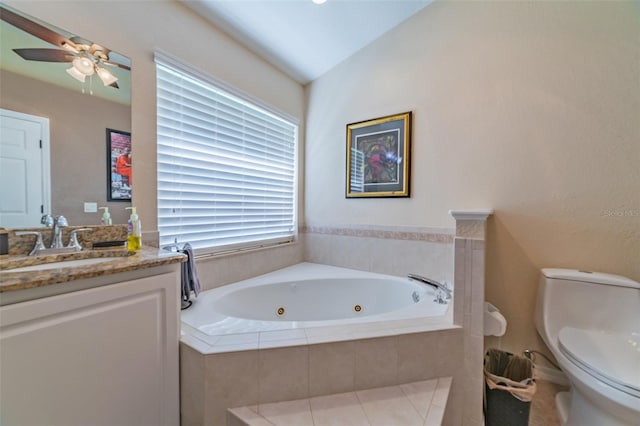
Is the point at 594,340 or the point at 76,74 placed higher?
the point at 76,74

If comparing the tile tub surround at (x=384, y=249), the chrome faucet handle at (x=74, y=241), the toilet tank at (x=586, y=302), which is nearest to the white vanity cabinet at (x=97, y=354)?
the chrome faucet handle at (x=74, y=241)

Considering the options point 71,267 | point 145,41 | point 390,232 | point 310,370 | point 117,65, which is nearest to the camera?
point 71,267

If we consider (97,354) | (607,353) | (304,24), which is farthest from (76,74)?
(607,353)

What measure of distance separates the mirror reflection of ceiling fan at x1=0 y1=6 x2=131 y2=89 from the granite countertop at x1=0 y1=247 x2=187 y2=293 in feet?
2.99

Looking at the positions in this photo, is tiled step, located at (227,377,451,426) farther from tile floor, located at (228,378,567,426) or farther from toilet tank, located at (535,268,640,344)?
toilet tank, located at (535,268,640,344)

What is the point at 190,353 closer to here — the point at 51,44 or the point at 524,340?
the point at 51,44

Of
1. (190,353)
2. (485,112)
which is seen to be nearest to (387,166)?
(485,112)

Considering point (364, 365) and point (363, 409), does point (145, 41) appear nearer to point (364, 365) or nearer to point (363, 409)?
point (364, 365)

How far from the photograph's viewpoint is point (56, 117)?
3.87 ft

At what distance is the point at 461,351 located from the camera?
133cm

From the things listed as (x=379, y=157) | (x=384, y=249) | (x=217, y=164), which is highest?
(x=379, y=157)

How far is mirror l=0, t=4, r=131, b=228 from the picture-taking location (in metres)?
1.06

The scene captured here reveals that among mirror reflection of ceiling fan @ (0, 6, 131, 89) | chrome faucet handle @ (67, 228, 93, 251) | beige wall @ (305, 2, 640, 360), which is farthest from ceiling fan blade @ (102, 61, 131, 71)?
beige wall @ (305, 2, 640, 360)

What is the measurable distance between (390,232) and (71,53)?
237 centimetres
